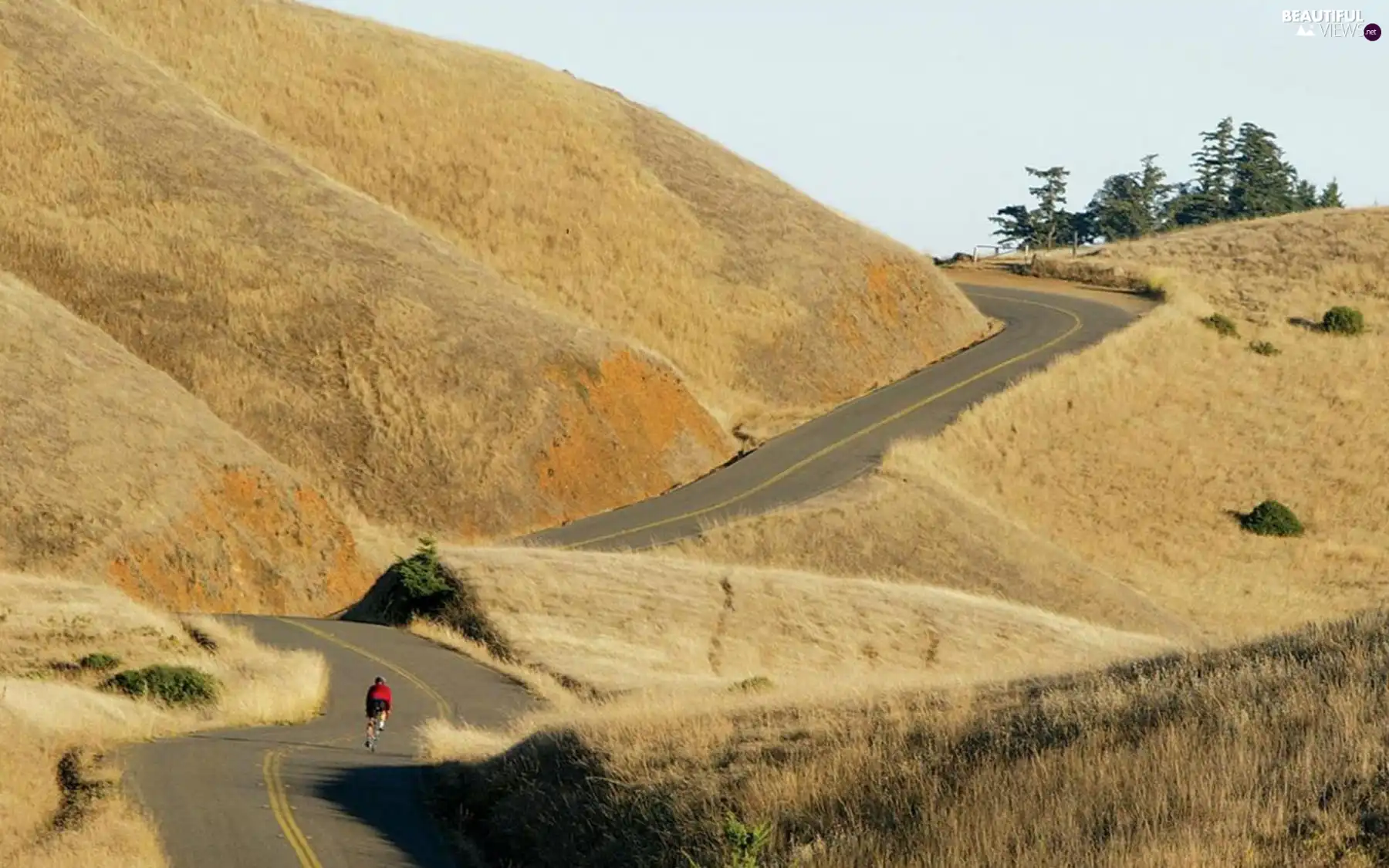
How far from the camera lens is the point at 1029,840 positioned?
45.6 ft

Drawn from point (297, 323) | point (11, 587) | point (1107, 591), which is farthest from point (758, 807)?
point (297, 323)

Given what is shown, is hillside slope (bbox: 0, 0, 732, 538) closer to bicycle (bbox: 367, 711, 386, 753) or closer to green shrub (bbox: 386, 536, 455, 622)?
green shrub (bbox: 386, 536, 455, 622)

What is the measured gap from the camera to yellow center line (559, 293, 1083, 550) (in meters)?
56.8

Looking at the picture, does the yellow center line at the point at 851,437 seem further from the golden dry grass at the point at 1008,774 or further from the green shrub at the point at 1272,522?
the golden dry grass at the point at 1008,774

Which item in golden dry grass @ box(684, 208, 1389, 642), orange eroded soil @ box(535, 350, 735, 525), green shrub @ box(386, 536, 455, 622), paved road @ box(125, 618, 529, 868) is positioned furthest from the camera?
orange eroded soil @ box(535, 350, 735, 525)

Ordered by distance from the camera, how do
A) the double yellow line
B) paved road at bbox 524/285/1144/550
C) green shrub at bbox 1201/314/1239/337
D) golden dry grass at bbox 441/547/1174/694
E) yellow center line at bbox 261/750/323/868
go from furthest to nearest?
green shrub at bbox 1201/314/1239/337 < paved road at bbox 524/285/1144/550 < golden dry grass at bbox 441/547/1174/694 < the double yellow line < yellow center line at bbox 261/750/323/868

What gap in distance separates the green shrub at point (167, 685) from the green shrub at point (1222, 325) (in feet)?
215

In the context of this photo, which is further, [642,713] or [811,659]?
[811,659]

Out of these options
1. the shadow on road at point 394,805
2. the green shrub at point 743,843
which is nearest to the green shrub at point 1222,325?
the shadow on road at point 394,805

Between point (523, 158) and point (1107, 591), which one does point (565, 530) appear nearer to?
point (1107, 591)

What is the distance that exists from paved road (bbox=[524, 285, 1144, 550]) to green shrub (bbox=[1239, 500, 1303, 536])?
11.5m

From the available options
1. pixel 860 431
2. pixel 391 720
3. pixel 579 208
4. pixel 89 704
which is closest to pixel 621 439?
pixel 860 431

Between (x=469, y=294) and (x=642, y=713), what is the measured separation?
157ft

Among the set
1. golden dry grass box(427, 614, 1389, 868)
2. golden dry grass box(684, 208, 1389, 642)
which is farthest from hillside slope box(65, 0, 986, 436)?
golden dry grass box(427, 614, 1389, 868)
